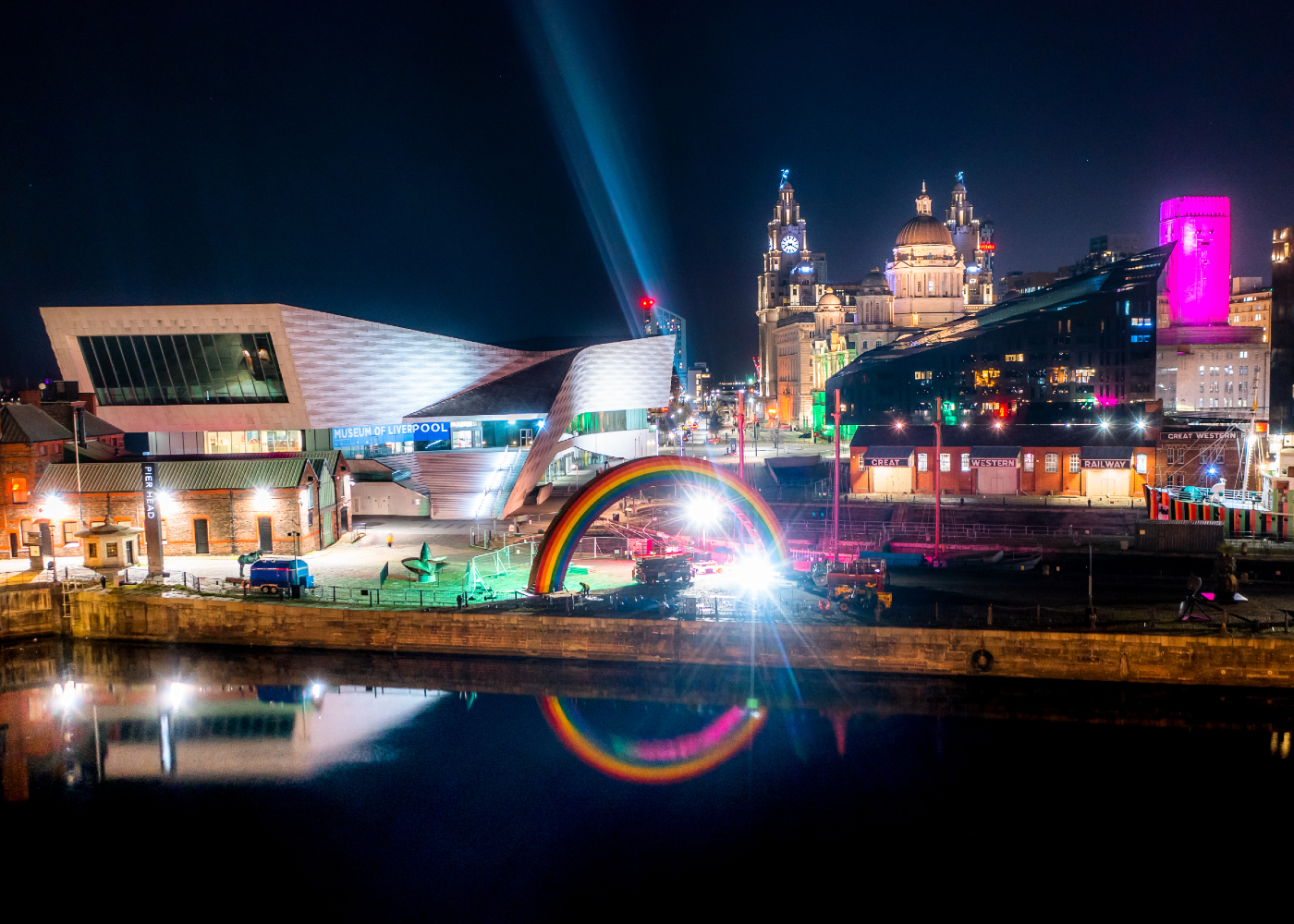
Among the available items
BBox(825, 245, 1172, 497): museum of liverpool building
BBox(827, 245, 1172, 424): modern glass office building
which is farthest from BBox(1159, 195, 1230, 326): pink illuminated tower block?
BBox(827, 245, 1172, 424): modern glass office building

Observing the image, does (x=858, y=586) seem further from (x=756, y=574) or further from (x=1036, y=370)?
(x=1036, y=370)

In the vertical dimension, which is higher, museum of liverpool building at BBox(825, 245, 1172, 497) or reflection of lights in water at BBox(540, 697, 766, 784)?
museum of liverpool building at BBox(825, 245, 1172, 497)

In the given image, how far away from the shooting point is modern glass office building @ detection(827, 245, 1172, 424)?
73500 mm

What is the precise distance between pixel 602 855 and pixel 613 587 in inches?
489

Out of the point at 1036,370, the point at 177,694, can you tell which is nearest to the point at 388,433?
the point at 177,694

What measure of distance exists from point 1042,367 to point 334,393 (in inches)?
2163

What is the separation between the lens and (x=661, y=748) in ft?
74.4

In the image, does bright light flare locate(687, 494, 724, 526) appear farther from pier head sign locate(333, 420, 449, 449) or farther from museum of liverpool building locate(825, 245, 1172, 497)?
museum of liverpool building locate(825, 245, 1172, 497)

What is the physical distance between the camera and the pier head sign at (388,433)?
4462 centimetres

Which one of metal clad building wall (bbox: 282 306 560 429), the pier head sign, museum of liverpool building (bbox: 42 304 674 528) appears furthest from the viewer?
the pier head sign

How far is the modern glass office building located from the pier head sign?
136 feet

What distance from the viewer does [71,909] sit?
56.5 feet

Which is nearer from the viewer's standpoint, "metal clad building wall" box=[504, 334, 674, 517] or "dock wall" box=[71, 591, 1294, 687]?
"dock wall" box=[71, 591, 1294, 687]

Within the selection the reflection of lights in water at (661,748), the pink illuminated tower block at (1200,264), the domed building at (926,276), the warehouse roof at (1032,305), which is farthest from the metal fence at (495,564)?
the pink illuminated tower block at (1200,264)
